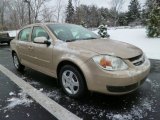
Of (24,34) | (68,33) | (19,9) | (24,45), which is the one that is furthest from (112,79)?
(19,9)

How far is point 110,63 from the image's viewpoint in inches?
141

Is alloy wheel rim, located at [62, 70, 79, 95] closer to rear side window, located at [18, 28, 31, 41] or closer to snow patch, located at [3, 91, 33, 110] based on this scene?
snow patch, located at [3, 91, 33, 110]

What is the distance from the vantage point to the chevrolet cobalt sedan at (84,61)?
11.7ft

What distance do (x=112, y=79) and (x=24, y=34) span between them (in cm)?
346

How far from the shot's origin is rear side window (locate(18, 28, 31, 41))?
5.72 meters

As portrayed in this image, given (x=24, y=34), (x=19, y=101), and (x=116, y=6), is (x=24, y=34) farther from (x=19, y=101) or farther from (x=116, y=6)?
(x=116, y=6)

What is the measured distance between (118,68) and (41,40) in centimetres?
189

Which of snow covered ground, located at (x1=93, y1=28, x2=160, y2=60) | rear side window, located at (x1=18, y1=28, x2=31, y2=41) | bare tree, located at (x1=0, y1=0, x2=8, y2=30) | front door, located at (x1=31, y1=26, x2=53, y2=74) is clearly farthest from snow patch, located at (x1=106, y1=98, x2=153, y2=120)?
bare tree, located at (x1=0, y1=0, x2=8, y2=30)

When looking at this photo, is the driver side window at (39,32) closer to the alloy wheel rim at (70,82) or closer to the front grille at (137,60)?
the alloy wheel rim at (70,82)

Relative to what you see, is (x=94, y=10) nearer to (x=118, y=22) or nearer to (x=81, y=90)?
(x=118, y=22)

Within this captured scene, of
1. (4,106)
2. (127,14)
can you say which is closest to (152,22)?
(4,106)

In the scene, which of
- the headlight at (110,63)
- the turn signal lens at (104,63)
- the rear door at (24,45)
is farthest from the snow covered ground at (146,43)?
the turn signal lens at (104,63)

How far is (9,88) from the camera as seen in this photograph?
16.3 feet

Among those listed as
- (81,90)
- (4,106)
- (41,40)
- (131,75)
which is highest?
(41,40)
